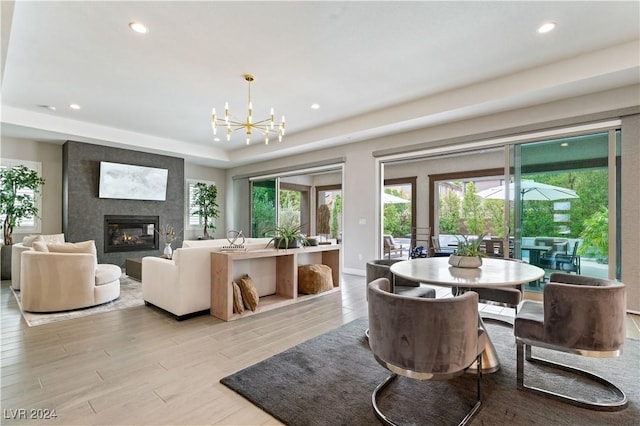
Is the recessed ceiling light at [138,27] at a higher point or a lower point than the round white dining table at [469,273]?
higher

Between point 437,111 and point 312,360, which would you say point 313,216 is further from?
point 312,360

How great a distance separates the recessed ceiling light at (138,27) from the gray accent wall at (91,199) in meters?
4.60

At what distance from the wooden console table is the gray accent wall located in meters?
4.54

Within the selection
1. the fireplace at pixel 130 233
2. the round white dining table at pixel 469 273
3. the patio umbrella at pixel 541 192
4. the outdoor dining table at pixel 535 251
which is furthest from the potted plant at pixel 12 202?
the outdoor dining table at pixel 535 251

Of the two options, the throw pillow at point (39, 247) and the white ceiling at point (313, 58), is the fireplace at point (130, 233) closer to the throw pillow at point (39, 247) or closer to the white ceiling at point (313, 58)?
the white ceiling at point (313, 58)

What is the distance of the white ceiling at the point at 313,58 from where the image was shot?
2.82 meters

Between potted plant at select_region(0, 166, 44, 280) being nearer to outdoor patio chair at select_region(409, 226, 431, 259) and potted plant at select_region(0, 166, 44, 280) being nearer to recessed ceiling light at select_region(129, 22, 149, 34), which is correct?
recessed ceiling light at select_region(129, 22, 149, 34)

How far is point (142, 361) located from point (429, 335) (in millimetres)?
2289

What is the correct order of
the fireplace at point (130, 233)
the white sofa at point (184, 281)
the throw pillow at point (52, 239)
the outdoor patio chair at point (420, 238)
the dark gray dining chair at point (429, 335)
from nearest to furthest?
1. the dark gray dining chair at point (429, 335)
2. the white sofa at point (184, 281)
3. the throw pillow at point (52, 239)
4. the fireplace at point (130, 233)
5. the outdoor patio chair at point (420, 238)

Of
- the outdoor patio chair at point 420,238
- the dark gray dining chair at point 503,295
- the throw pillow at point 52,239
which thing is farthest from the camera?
the outdoor patio chair at point 420,238

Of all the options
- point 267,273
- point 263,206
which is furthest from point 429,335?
point 263,206

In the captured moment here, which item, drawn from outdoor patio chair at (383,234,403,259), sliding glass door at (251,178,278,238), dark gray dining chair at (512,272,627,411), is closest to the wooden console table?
dark gray dining chair at (512,272,627,411)

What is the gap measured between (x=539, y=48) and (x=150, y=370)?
4.84 m

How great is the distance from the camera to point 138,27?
3.04m
